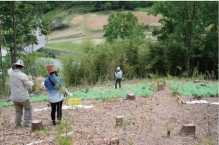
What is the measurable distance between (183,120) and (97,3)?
26.6 metres

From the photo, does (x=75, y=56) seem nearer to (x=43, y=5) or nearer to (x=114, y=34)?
(x=43, y=5)

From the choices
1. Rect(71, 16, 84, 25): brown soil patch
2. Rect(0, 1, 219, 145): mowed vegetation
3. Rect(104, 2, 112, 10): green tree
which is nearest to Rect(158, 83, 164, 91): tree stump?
Rect(0, 1, 219, 145): mowed vegetation

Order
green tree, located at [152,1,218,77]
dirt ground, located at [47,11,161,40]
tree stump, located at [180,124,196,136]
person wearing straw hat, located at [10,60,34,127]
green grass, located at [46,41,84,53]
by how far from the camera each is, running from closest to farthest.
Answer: tree stump, located at [180,124,196,136] → person wearing straw hat, located at [10,60,34,127] → green tree, located at [152,1,218,77] → green grass, located at [46,41,84,53] → dirt ground, located at [47,11,161,40]

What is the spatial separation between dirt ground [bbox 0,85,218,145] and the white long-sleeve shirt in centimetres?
54

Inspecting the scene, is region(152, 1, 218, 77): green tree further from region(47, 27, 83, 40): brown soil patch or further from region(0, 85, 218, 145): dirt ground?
region(47, 27, 83, 40): brown soil patch

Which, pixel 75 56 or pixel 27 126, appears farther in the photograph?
pixel 75 56

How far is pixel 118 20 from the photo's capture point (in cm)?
2114

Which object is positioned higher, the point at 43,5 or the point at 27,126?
the point at 43,5

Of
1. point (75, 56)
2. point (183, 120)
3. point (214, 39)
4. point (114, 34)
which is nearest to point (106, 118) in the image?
point (183, 120)

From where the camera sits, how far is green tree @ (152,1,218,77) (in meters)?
12.1

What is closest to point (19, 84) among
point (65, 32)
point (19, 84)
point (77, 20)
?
point (19, 84)

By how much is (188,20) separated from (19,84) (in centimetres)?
978

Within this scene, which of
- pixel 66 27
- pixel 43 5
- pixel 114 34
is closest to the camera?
pixel 43 5

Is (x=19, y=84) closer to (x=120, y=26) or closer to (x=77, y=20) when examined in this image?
(x=120, y=26)
